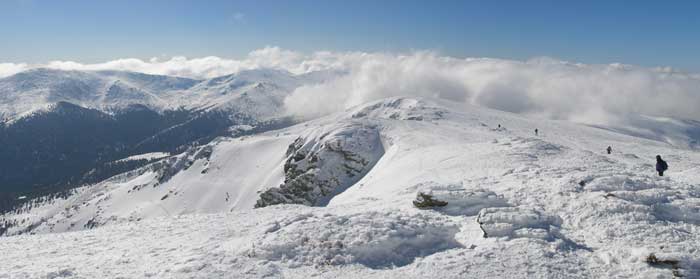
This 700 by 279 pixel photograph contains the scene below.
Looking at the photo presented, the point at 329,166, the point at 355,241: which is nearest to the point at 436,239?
the point at 355,241

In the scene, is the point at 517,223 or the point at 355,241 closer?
the point at 355,241

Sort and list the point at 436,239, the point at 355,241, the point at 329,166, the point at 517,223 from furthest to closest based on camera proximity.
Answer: the point at 329,166 < the point at 517,223 < the point at 436,239 < the point at 355,241

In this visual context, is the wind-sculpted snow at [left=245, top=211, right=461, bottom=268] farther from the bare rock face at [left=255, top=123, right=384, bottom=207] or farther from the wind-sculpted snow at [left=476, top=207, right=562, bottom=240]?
the bare rock face at [left=255, top=123, right=384, bottom=207]

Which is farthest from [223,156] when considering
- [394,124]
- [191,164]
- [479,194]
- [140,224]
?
[479,194]

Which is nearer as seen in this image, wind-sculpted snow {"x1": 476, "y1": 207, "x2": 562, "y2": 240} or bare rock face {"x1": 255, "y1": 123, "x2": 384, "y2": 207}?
wind-sculpted snow {"x1": 476, "y1": 207, "x2": 562, "y2": 240}

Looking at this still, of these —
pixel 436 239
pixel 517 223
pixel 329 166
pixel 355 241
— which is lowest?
pixel 329 166

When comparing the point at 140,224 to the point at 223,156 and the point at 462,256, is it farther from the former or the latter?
the point at 223,156

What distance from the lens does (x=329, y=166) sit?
70.8 m

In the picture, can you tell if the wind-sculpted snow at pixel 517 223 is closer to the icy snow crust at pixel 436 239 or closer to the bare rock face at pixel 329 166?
the icy snow crust at pixel 436 239

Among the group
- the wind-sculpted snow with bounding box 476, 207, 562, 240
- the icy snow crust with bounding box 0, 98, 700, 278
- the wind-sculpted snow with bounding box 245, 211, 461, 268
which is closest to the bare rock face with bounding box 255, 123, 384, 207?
the icy snow crust with bounding box 0, 98, 700, 278

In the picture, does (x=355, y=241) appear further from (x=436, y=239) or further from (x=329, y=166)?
(x=329, y=166)

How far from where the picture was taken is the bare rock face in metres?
67.8

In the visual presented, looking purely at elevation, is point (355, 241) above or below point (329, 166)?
above

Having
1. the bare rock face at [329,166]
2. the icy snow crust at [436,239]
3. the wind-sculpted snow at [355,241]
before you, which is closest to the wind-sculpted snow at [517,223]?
the icy snow crust at [436,239]
